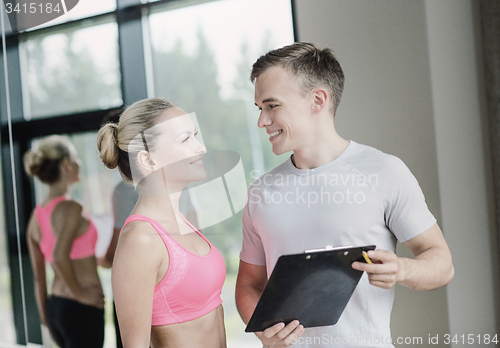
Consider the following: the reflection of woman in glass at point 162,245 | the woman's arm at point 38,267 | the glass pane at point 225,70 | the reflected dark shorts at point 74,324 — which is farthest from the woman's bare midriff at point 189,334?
the woman's arm at point 38,267

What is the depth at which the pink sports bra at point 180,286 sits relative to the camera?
1045mm

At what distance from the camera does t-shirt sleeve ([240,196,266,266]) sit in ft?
4.11

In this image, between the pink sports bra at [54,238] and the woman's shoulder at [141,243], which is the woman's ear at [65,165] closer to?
the pink sports bra at [54,238]

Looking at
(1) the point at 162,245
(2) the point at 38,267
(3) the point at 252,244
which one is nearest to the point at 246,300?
(3) the point at 252,244

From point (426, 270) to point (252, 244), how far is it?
51cm

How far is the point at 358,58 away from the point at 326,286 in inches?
39.9

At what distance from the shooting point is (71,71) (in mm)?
2424

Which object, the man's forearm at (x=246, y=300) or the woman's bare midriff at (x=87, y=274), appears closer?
the man's forearm at (x=246, y=300)

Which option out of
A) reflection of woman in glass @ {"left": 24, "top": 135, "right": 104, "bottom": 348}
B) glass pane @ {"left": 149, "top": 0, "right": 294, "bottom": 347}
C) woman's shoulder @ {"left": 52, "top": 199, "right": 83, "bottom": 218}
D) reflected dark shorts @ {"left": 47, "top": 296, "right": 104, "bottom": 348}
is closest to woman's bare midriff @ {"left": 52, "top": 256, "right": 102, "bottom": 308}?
reflection of woman in glass @ {"left": 24, "top": 135, "right": 104, "bottom": 348}

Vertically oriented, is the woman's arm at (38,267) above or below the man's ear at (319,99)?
below

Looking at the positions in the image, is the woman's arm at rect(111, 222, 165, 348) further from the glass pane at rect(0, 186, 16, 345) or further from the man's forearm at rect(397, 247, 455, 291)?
the glass pane at rect(0, 186, 16, 345)

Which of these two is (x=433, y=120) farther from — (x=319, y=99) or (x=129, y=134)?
(x=129, y=134)

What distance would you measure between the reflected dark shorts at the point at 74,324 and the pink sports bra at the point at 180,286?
1.37 m

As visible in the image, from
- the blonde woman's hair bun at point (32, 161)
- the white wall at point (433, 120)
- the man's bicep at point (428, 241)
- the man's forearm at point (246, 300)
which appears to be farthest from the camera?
the blonde woman's hair bun at point (32, 161)
